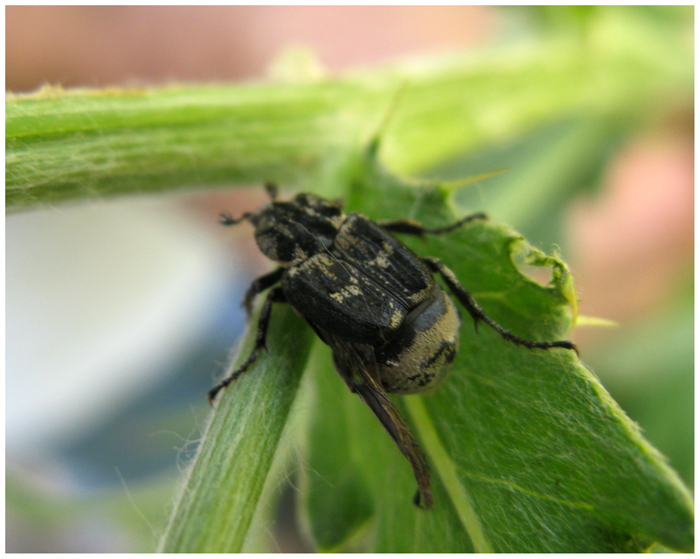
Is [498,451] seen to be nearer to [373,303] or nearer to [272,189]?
[373,303]

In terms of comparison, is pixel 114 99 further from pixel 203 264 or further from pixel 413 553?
pixel 203 264

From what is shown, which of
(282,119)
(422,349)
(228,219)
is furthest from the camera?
(228,219)

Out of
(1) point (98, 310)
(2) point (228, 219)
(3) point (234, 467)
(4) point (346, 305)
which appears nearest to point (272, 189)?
(2) point (228, 219)

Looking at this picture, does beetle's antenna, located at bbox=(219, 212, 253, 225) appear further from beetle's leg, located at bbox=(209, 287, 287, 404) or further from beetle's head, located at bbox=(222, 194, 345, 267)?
beetle's leg, located at bbox=(209, 287, 287, 404)

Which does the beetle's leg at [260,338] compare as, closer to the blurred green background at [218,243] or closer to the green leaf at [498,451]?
the blurred green background at [218,243]

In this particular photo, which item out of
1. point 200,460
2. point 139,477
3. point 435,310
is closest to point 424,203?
point 435,310
